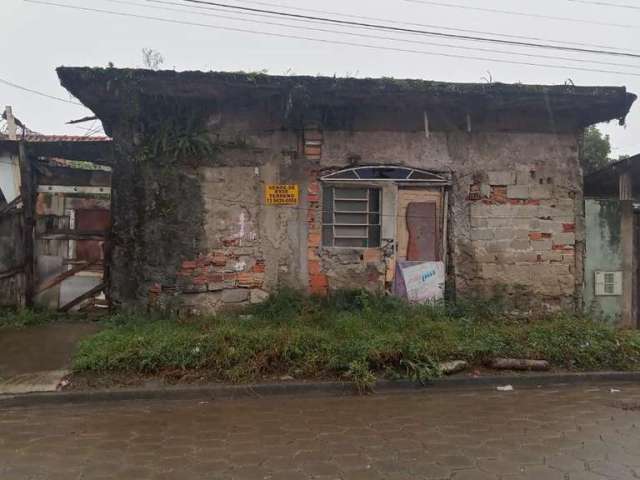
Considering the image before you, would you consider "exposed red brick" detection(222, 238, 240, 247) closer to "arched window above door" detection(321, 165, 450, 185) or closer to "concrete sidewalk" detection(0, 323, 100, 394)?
"arched window above door" detection(321, 165, 450, 185)

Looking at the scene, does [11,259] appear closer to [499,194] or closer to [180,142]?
[180,142]

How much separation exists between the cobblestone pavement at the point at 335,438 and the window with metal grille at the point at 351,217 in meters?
2.59

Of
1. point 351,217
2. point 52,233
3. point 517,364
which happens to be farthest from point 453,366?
point 52,233

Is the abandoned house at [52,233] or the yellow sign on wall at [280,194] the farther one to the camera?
the abandoned house at [52,233]

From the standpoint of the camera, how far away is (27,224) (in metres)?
7.35

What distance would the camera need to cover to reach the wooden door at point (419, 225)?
7035mm

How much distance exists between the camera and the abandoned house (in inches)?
290

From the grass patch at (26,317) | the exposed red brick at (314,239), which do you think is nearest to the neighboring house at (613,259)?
the exposed red brick at (314,239)

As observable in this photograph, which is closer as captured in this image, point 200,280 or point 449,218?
point 200,280

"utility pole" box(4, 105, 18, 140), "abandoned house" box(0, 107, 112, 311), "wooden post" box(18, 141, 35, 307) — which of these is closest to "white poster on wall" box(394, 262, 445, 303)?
"abandoned house" box(0, 107, 112, 311)

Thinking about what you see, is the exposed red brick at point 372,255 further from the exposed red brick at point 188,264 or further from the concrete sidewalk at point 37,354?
the concrete sidewalk at point 37,354

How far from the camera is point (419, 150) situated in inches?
275

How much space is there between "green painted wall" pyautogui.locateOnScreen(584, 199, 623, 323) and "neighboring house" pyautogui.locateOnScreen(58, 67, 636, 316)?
257 millimetres

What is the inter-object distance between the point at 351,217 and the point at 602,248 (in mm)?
3909
